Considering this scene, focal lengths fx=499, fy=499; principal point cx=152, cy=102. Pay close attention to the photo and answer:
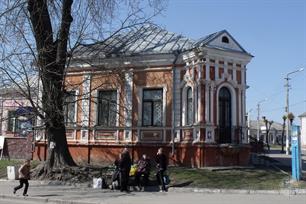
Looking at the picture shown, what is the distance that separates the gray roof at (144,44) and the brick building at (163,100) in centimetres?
6

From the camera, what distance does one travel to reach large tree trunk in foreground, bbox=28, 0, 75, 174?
23.0m

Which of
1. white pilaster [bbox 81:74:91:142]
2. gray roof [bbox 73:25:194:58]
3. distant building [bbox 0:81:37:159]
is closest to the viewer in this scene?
gray roof [bbox 73:25:194:58]

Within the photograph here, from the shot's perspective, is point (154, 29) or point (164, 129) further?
point (154, 29)

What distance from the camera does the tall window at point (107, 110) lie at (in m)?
29.2

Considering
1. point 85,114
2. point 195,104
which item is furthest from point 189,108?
point 85,114

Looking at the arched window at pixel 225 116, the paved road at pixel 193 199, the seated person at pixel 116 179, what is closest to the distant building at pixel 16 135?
the seated person at pixel 116 179

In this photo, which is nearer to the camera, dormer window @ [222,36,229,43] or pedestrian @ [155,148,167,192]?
pedestrian @ [155,148,167,192]

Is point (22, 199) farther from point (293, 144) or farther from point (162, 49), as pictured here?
point (162, 49)

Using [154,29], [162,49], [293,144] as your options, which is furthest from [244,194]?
[154,29]

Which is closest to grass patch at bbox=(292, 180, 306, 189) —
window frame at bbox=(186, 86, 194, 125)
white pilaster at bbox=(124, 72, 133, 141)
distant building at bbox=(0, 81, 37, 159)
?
window frame at bbox=(186, 86, 194, 125)

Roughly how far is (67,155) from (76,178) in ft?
6.52

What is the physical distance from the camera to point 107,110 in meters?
29.5

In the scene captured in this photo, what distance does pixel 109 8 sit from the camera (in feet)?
78.0

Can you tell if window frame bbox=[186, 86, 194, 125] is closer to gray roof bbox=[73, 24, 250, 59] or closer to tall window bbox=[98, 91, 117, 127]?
gray roof bbox=[73, 24, 250, 59]
